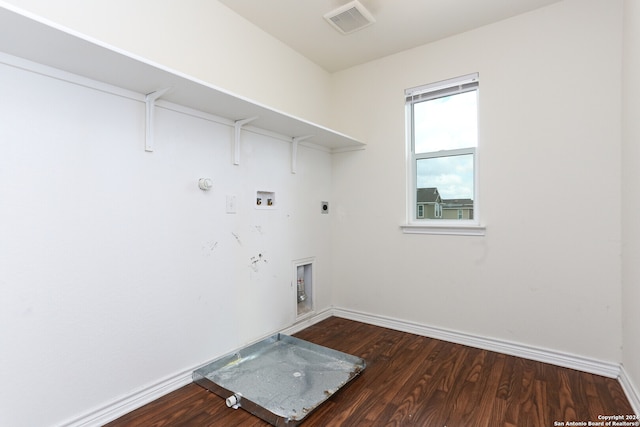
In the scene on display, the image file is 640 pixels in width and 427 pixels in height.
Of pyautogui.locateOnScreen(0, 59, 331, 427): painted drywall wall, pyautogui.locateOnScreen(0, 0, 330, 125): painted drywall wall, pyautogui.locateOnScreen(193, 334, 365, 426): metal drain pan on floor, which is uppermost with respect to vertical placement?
pyautogui.locateOnScreen(0, 0, 330, 125): painted drywall wall

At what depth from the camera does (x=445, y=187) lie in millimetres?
2973

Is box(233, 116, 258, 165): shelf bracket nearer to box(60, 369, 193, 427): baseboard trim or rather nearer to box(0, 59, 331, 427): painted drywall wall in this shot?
box(0, 59, 331, 427): painted drywall wall

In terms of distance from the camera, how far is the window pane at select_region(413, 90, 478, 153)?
2840 mm

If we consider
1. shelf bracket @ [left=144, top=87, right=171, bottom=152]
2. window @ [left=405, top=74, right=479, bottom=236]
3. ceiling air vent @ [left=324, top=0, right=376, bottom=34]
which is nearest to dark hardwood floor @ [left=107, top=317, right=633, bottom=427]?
window @ [left=405, top=74, right=479, bottom=236]

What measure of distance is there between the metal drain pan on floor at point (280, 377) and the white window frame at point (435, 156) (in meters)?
1.37

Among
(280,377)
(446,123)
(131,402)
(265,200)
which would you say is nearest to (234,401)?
(280,377)

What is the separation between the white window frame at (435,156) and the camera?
2758 mm

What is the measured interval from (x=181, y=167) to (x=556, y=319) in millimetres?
2992

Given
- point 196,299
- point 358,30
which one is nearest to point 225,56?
Answer: point 358,30

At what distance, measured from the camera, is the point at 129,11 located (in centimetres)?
187

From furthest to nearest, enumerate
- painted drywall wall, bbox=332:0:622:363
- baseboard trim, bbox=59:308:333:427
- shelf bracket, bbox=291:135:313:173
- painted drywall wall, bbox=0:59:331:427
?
shelf bracket, bbox=291:135:313:173 < painted drywall wall, bbox=332:0:622:363 < baseboard trim, bbox=59:308:333:427 < painted drywall wall, bbox=0:59:331:427

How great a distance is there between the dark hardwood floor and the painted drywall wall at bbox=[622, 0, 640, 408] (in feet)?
1.08

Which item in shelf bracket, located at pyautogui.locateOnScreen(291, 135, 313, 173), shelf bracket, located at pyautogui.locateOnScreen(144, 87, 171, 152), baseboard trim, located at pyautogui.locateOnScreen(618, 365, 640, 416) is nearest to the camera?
baseboard trim, located at pyautogui.locateOnScreen(618, 365, 640, 416)

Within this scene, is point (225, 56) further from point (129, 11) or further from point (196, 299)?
point (196, 299)
